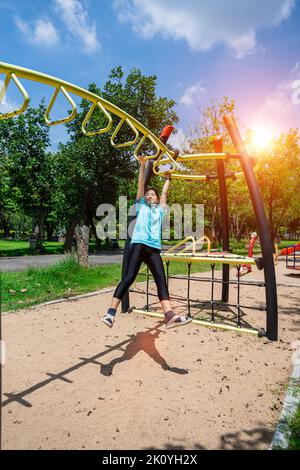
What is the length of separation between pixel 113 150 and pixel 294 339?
18340 millimetres

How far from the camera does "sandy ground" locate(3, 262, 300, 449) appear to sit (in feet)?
7.38

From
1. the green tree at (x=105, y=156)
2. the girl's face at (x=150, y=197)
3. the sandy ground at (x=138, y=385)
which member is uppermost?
the green tree at (x=105, y=156)

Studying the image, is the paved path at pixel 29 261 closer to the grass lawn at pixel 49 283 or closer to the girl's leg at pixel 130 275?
the grass lawn at pixel 49 283

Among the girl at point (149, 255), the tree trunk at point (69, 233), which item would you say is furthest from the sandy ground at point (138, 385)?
the tree trunk at point (69, 233)

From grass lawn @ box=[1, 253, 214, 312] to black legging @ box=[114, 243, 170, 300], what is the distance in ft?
10.7

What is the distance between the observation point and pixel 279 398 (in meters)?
2.85

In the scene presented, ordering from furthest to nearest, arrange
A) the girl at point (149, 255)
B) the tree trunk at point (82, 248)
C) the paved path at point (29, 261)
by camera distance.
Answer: the paved path at point (29, 261), the tree trunk at point (82, 248), the girl at point (149, 255)

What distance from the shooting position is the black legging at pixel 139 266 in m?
3.29

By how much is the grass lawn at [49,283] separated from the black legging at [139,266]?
327 centimetres

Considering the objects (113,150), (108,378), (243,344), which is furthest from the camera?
(113,150)

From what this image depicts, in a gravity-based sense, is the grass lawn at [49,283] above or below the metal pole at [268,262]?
below
